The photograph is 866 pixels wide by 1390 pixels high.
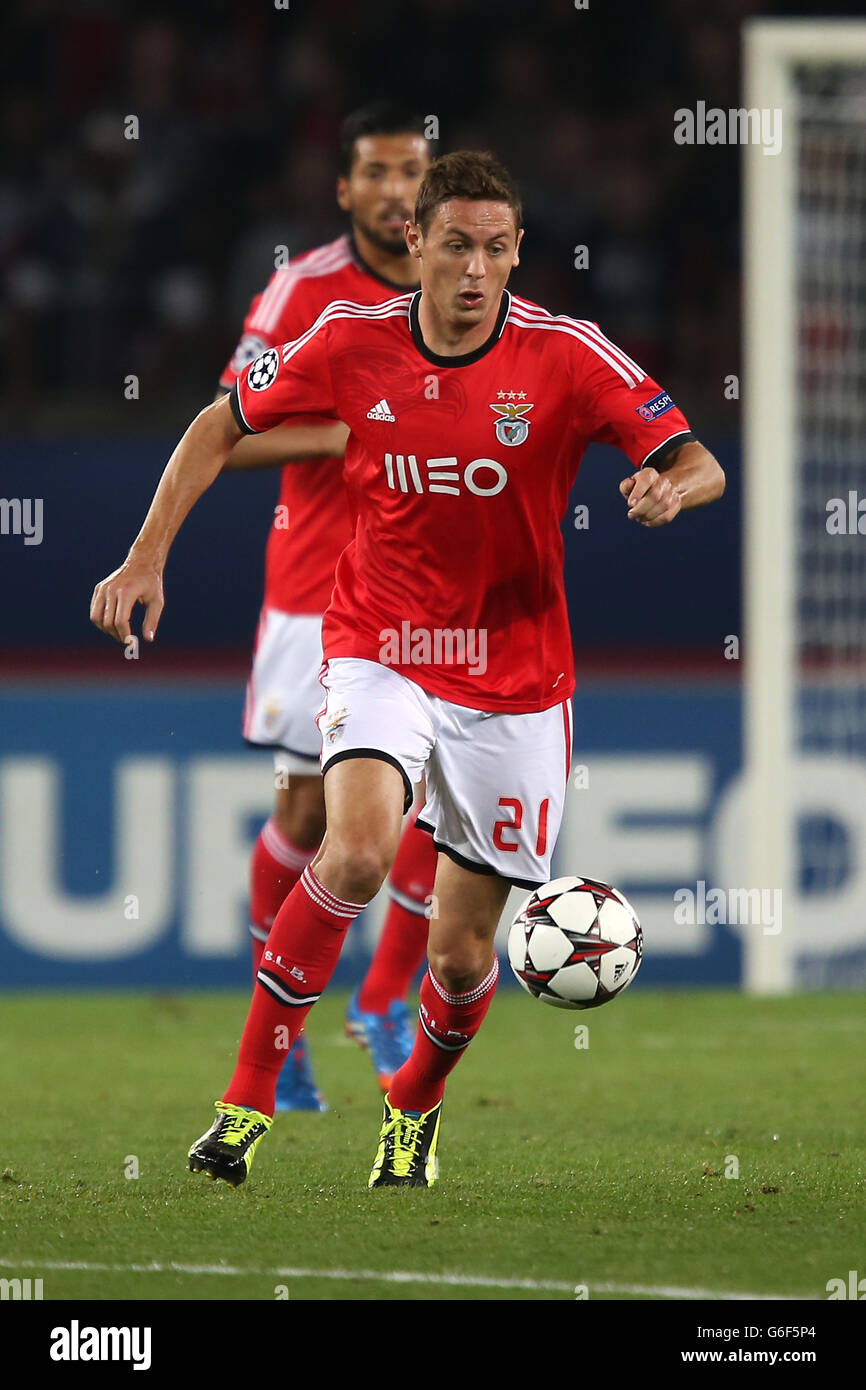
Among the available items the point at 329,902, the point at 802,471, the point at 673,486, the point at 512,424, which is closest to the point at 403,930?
the point at 329,902

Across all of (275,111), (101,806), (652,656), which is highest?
(275,111)

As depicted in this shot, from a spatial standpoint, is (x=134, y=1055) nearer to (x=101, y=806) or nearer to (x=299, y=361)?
(x=101, y=806)

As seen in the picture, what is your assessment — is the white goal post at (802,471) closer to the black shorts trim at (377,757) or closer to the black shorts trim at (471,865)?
the black shorts trim at (471,865)

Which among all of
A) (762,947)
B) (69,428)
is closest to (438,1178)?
(762,947)

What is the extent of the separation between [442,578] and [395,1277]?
1.61 metres

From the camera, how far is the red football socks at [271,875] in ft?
19.4

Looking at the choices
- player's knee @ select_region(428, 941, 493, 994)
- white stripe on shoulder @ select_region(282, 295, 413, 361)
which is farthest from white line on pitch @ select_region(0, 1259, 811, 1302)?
white stripe on shoulder @ select_region(282, 295, 413, 361)

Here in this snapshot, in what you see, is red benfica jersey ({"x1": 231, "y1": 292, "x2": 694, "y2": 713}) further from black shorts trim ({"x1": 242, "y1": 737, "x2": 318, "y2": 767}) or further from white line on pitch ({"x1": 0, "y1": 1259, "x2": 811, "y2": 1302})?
white line on pitch ({"x1": 0, "y1": 1259, "x2": 811, "y2": 1302})

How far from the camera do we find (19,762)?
28.6 feet

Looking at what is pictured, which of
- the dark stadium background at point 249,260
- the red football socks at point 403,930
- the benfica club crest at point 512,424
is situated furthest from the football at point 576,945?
the dark stadium background at point 249,260

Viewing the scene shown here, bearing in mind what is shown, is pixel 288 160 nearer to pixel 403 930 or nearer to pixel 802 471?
pixel 802 471

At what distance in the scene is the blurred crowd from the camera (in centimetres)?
1100

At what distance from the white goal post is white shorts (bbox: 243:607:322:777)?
3136 millimetres
